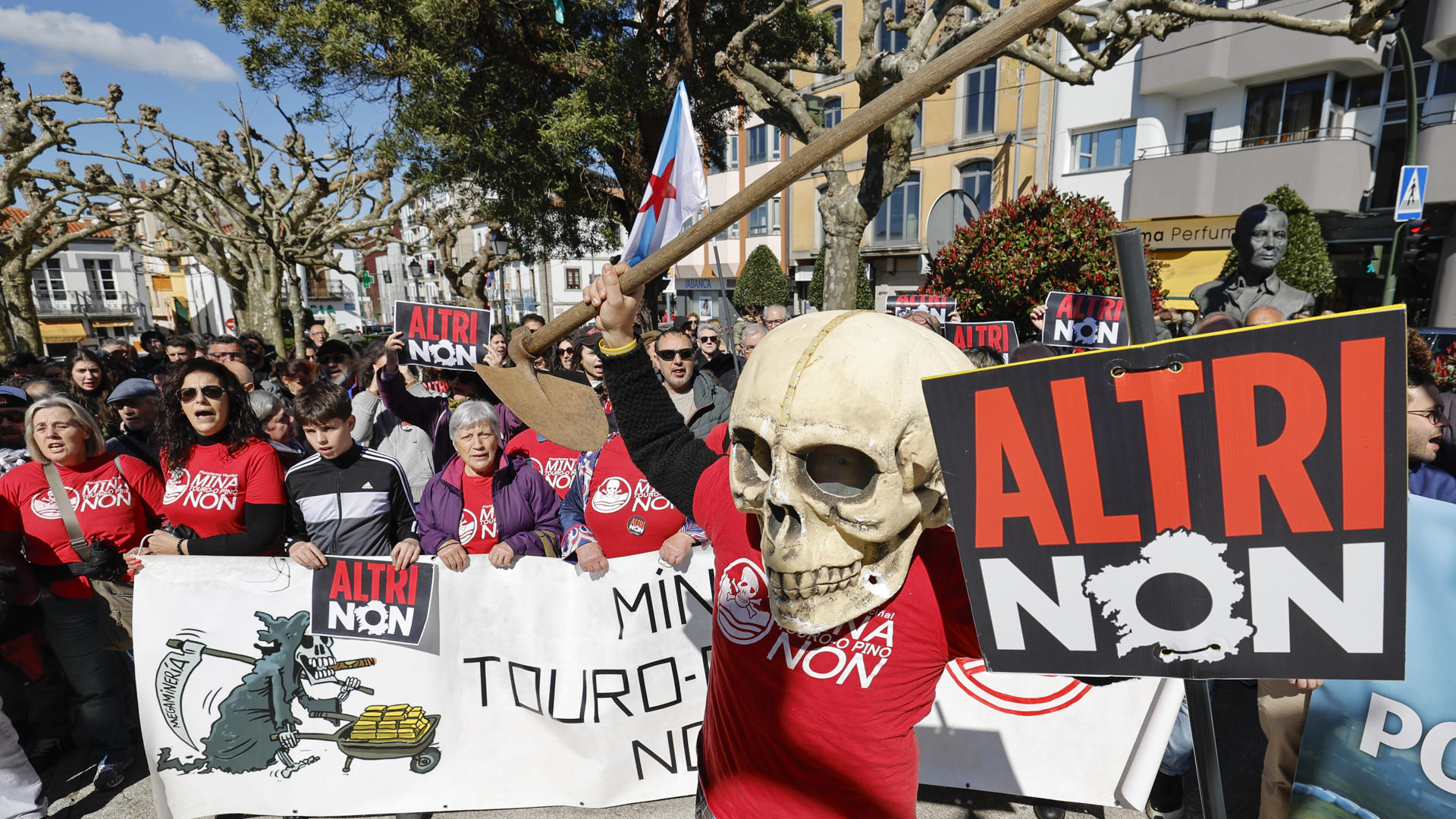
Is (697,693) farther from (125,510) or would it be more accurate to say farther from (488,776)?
(125,510)

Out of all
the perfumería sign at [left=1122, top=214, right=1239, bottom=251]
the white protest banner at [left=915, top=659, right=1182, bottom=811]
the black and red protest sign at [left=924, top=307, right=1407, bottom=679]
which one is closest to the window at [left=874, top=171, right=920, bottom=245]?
the perfumería sign at [left=1122, top=214, right=1239, bottom=251]

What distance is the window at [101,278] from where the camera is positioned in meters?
46.2

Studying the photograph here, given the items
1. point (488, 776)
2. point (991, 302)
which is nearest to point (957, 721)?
point (488, 776)

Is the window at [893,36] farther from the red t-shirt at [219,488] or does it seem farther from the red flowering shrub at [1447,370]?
the red t-shirt at [219,488]

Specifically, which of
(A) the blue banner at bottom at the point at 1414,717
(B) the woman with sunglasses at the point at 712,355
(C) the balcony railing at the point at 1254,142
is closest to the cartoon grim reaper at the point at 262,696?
(A) the blue banner at bottom at the point at 1414,717

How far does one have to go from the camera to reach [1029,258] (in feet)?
41.9

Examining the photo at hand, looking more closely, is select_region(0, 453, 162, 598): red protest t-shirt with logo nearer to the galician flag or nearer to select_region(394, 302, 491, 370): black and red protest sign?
select_region(394, 302, 491, 370): black and red protest sign

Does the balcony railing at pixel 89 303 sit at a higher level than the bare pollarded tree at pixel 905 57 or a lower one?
lower

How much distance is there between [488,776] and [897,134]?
25.2 feet

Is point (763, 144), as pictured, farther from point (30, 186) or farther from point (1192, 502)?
point (1192, 502)

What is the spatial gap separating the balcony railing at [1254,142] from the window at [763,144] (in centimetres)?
1564

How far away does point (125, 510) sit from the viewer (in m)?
3.46

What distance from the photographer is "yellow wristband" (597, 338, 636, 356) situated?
1924 mm

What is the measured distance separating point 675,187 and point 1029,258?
486 inches
